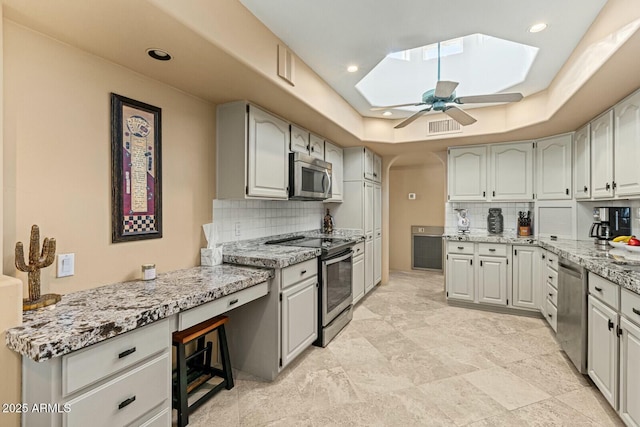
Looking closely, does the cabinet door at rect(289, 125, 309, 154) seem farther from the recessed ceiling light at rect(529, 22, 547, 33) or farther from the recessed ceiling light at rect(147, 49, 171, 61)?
the recessed ceiling light at rect(529, 22, 547, 33)

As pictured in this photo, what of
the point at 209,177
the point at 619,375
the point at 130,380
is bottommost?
the point at 619,375

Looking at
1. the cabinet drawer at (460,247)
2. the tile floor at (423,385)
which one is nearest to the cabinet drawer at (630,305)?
the tile floor at (423,385)

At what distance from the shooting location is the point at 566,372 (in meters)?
2.43

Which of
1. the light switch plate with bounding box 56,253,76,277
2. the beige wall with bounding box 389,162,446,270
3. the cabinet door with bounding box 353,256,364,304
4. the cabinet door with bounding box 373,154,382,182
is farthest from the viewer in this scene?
the beige wall with bounding box 389,162,446,270

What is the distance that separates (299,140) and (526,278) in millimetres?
3131

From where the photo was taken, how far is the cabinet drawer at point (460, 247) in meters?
4.00

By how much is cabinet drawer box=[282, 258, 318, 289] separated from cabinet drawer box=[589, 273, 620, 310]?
201 cm

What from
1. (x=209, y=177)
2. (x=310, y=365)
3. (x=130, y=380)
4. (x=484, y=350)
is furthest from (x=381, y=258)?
(x=130, y=380)

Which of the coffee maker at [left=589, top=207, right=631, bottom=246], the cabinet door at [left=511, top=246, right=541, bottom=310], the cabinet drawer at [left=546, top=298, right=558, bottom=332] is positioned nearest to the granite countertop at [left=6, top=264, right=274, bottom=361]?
the cabinet drawer at [left=546, top=298, right=558, bottom=332]

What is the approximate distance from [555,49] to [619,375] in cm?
223

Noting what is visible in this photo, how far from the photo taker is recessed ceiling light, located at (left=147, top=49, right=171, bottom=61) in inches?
67.8

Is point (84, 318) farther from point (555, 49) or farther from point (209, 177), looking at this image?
point (555, 49)

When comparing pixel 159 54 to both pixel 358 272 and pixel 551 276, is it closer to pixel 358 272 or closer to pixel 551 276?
pixel 358 272

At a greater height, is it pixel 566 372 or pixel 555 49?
pixel 555 49
